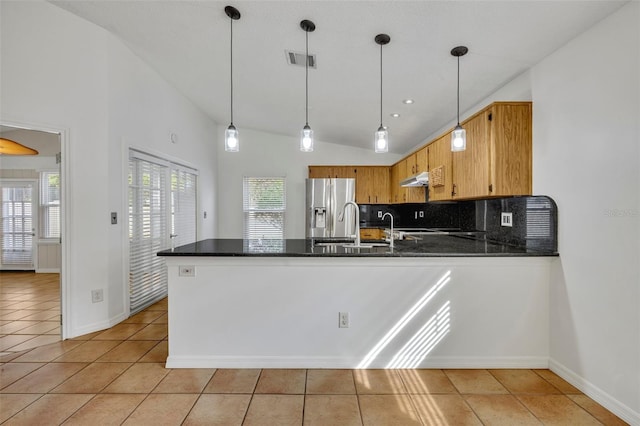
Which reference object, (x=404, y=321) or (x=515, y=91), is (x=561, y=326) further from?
(x=515, y=91)

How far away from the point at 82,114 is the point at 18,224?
434 centimetres

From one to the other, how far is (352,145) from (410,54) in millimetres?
3336

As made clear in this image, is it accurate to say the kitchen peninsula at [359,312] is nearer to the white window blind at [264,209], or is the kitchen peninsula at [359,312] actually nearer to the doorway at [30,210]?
the white window blind at [264,209]

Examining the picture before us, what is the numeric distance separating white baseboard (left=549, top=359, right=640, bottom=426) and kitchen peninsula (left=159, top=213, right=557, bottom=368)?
12 cm

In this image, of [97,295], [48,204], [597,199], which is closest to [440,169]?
[597,199]

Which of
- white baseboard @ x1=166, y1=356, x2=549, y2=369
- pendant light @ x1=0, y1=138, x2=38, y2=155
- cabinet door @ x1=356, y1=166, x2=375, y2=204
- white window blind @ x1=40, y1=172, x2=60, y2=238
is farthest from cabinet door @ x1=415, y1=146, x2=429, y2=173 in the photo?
white window blind @ x1=40, y1=172, x2=60, y2=238

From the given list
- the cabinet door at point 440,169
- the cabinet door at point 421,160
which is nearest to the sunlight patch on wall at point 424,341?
the cabinet door at point 440,169

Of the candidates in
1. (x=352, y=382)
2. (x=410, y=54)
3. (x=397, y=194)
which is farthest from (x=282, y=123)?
(x=352, y=382)

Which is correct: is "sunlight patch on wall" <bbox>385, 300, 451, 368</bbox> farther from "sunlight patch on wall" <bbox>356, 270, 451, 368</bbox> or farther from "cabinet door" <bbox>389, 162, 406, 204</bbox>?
"cabinet door" <bbox>389, 162, 406, 204</bbox>

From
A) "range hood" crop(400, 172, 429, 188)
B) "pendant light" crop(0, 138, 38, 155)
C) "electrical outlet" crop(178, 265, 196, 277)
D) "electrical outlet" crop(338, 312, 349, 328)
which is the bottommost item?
"electrical outlet" crop(338, 312, 349, 328)

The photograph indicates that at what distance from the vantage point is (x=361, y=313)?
2191mm

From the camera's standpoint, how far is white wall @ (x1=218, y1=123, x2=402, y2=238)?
Result: 230 inches

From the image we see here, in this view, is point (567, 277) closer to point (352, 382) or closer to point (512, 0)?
point (352, 382)

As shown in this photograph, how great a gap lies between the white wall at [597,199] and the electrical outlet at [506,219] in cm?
50
